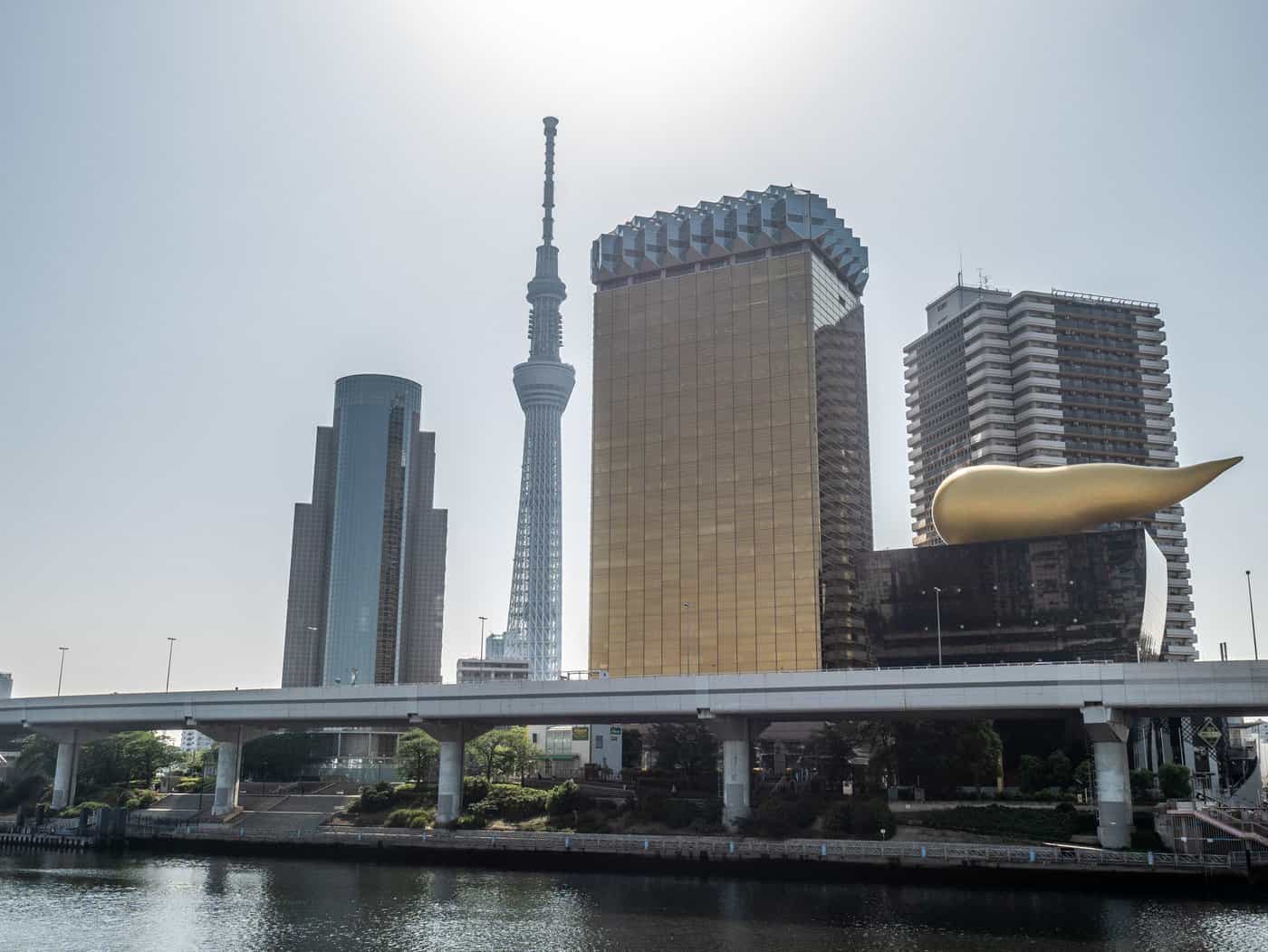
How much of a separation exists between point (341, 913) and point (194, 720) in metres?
49.4

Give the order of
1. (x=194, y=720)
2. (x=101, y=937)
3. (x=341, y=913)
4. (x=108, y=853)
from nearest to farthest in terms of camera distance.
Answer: (x=101, y=937), (x=341, y=913), (x=108, y=853), (x=194, y=720)

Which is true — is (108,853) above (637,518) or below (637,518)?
below

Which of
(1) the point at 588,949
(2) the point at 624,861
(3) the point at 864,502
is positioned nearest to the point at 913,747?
(2) the point at 624,861

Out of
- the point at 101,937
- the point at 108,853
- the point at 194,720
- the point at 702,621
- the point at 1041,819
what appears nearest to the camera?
the point at 101,937

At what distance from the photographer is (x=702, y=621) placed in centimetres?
13450

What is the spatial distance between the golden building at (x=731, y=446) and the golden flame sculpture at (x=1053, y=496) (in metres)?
32.8

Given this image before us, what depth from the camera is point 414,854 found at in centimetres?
7975

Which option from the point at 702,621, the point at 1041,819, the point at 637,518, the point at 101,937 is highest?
the point at 637,518

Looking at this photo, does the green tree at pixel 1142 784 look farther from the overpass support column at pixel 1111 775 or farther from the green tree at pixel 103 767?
the green tree at pixel 103 767

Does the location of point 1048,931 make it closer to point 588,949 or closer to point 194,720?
point 588,949

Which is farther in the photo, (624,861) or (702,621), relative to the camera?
(702,621)

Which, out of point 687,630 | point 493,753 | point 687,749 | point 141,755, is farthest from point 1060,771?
point 141,755

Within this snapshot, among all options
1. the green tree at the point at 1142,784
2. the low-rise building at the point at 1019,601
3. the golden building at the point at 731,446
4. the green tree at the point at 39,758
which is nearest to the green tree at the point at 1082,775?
the green tree at the point at 1142,784

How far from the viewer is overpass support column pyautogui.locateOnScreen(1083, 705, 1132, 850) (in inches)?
2584
